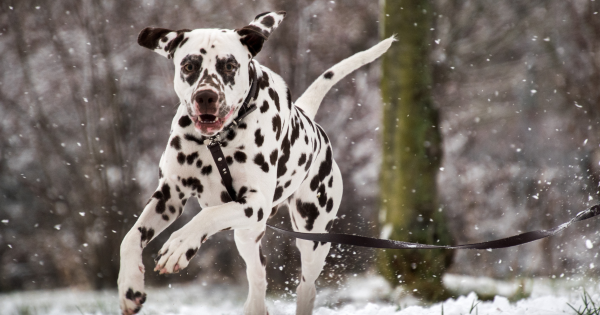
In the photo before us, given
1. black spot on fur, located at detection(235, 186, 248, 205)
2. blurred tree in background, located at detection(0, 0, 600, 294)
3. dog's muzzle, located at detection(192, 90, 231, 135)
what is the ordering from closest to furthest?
dog's muzzle, located at detection(192, 90, 231, 135), black spot on fur, located at detection(235, 186, 248, 205), blurred tree in background, located at detection(0, 0, 600, 294)

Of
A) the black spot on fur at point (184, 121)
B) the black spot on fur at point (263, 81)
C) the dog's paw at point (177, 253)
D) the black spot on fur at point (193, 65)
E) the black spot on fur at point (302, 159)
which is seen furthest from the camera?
the black spot on fur at point (302, 159)

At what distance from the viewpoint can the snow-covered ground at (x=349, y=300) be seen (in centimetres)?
491

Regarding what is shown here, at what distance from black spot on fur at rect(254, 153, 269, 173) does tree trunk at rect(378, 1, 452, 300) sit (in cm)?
287

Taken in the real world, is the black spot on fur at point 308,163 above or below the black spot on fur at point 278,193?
above

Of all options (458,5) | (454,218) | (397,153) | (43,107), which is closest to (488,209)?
(454,218)

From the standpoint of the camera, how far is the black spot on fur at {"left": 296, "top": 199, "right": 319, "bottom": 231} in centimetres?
315

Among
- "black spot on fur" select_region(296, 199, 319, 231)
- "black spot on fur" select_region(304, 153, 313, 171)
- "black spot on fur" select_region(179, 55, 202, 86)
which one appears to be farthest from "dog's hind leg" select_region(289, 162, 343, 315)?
"black spot on fur" select_region(179, 55, 202, 86)

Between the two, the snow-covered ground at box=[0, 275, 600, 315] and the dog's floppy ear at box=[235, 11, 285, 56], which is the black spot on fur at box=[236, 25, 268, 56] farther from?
the snow-covered ground at box=[0, 275, 600, 315]

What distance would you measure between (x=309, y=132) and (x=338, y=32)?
3.67 m

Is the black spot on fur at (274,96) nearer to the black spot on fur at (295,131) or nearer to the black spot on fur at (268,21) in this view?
the black spot on fur at (295,131)

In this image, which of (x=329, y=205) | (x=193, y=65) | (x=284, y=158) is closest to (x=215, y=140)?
(x=193, y=65)

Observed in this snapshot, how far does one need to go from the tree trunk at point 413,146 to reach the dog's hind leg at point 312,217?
1938 millimetres

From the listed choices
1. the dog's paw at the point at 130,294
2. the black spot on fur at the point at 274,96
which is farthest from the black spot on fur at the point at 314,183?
the dog's paw at the point at 130,294

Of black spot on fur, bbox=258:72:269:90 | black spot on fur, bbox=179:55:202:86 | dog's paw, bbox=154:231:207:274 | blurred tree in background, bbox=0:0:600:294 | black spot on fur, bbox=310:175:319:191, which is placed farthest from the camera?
blurred tree in background, bbox=0:0:600:294
